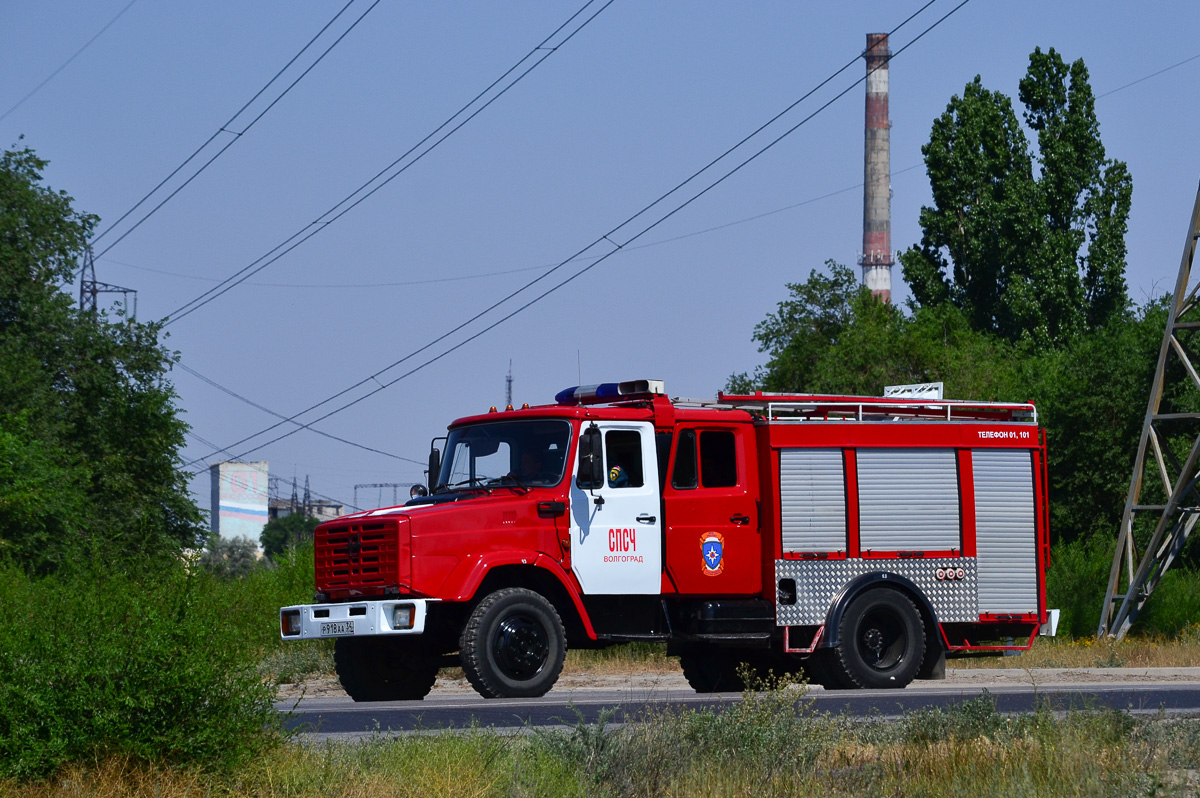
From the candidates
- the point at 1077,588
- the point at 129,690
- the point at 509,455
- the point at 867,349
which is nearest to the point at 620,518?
the point at 509,455

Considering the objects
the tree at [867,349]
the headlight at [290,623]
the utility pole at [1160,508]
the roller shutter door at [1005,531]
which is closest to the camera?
the headlight at [290,623]

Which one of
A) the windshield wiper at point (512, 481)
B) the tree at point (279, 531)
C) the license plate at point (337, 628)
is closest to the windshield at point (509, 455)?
the windshield wiper at point (512, 481)

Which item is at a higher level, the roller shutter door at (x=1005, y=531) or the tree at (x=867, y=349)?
the tree at (x=867, y=349)

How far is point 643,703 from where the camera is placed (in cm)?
1324

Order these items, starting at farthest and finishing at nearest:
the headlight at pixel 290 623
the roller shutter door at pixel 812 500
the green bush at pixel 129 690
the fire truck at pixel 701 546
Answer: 1. the roller shutter door at pixel 812 500
2. the headlight at pixel 290 623
3. the fire truck at pixel 701 546
4. the green bush at pixel 129 690

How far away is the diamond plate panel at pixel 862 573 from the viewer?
607 inches

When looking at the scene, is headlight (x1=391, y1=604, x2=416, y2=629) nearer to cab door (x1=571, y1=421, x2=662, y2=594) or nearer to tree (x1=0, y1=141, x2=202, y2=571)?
cab door (x1=571, y1=421, x2=662, y2=594)

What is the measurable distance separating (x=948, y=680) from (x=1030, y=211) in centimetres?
3761

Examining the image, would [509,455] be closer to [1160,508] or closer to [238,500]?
[1160,508]

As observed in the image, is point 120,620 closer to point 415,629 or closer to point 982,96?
point 415,629

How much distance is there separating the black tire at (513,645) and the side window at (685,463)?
1979 mm

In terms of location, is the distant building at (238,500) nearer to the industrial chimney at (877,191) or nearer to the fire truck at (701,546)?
the industrial chimney at (877,191)

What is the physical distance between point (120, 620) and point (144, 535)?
1441 mm

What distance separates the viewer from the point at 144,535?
32.8 feet
